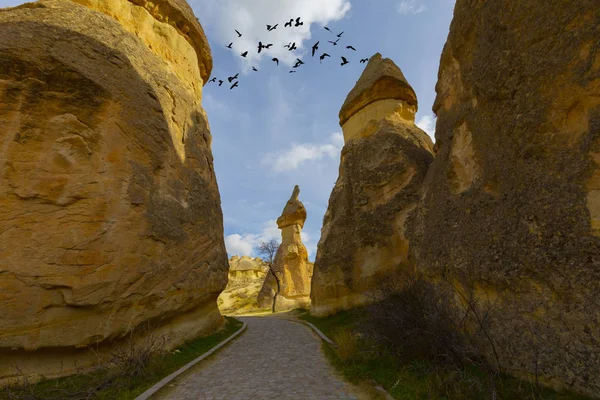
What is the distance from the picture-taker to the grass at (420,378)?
3.85 m

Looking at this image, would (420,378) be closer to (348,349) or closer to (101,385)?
(348,349)

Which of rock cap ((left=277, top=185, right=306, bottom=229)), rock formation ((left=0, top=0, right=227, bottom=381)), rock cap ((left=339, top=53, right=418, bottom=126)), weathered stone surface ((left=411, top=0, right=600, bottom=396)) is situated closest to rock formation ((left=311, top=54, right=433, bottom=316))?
rock cap ((left=339, top=53, right=418, bottom=126))

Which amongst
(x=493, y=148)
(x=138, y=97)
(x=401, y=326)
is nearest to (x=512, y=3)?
(x=493, y=148)

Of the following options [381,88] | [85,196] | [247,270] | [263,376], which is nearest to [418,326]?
[263,376]

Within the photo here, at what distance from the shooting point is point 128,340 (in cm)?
734

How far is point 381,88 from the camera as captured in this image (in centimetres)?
1491

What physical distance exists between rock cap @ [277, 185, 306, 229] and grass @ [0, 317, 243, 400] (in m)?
22.8

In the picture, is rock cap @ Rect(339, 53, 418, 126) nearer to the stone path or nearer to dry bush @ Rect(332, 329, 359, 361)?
the stone path

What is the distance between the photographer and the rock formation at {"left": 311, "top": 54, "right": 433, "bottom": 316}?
11875mm

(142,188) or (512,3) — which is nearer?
(512,3)

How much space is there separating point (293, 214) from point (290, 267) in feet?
16.9

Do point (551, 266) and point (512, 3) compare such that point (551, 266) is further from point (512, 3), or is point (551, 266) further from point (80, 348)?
point (80, 348)

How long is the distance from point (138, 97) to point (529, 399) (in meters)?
10.1

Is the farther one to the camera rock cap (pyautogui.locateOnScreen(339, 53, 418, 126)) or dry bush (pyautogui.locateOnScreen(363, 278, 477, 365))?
rock cap (pyautogui.locateOnScreen(339, 53, 418, 126))
